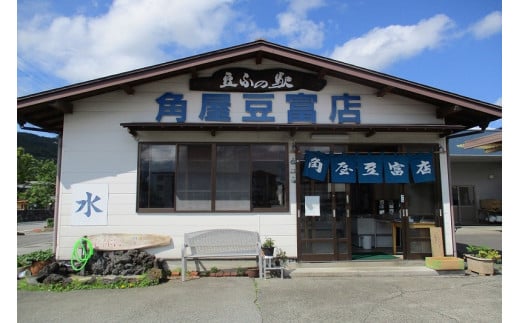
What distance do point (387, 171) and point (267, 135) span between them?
3021 mm

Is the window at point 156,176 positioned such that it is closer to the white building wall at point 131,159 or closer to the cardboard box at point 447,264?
the white building wall at point 131,159

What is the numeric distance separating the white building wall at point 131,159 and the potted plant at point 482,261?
3124 mm

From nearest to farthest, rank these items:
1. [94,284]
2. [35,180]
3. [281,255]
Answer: [94,284], [281,255], [35,180]

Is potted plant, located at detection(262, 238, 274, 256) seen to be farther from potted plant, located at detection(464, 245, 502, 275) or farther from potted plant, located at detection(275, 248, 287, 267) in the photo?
potted plant, located at detection(464, 245, 502, 275)

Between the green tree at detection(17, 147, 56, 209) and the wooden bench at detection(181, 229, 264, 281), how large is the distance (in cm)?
2709

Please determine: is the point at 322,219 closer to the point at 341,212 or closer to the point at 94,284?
the point at 341,212

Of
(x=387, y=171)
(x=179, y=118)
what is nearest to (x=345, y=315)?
(x=387, y=171)

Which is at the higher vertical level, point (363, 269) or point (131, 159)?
point (131, 159)

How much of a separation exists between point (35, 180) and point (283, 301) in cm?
3362

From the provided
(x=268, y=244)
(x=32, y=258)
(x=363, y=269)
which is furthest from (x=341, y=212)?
(x=32, y=258)

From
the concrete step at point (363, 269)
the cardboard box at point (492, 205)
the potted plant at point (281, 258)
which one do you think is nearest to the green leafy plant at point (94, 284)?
the potted plant at point (281, 258)

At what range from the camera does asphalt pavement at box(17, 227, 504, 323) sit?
5.34 metres

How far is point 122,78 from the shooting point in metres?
7.98

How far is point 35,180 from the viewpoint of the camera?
106 ft
